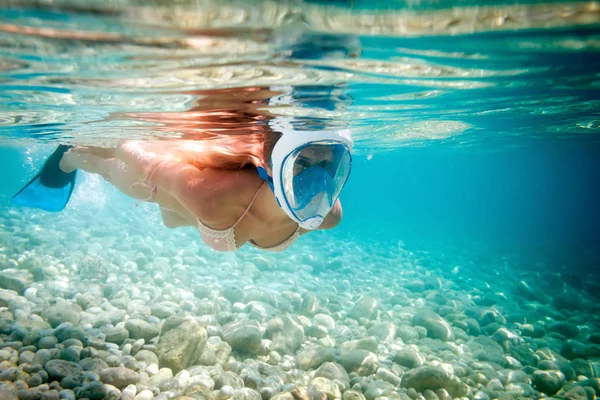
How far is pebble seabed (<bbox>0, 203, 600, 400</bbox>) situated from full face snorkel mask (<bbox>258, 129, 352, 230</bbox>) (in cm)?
281

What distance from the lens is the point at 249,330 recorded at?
6184mm

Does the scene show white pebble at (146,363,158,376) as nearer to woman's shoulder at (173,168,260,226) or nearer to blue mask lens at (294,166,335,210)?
woman's shoulder at (173,168,260,226)

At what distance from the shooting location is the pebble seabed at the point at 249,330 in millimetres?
4637

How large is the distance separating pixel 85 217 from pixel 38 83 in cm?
1589

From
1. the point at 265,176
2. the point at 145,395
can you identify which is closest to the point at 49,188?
the point at 145,395

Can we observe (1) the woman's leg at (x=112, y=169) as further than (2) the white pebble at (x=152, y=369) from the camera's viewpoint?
Yes

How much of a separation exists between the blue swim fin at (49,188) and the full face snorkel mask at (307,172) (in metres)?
7.49

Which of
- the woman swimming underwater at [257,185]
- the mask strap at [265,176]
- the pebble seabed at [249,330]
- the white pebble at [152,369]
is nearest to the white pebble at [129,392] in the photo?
the pebble seabed at [249,330]

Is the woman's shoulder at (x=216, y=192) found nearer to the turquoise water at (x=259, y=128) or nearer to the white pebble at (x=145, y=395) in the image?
the turquoise water at (x=259, y=128)

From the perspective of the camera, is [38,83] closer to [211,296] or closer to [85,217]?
[211,296]

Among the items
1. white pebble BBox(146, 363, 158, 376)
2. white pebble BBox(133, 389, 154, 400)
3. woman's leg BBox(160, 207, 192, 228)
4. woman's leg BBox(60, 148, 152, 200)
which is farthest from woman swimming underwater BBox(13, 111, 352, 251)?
white pebble BBox(146, 363, 158, 376)

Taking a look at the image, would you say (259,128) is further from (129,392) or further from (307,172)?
(129,392)

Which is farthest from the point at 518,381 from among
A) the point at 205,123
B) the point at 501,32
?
the point at 205,123

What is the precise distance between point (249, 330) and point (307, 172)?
4.06m
